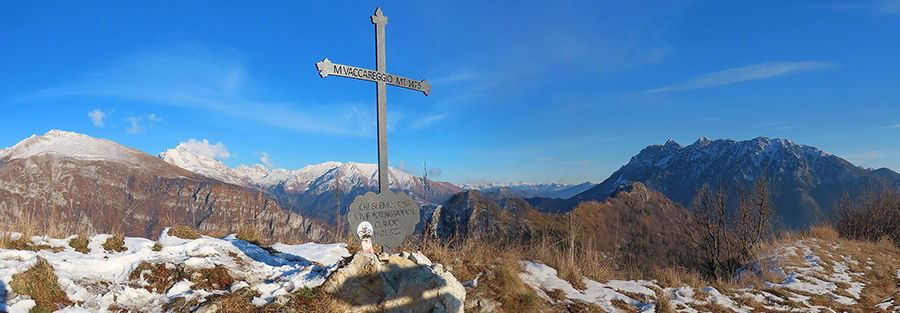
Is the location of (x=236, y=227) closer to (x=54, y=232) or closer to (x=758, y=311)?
(x=54, y=232)

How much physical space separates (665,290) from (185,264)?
28.7 ft

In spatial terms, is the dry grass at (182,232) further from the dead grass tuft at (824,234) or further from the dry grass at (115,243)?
the dead grass tuft at (824,234)

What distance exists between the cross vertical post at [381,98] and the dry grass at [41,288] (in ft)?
13.1

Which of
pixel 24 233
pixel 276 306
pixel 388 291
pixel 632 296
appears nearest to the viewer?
pixel 276 306

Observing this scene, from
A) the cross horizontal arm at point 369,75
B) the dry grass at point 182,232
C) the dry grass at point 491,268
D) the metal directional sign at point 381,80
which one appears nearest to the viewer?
the dry grass at point 491,268

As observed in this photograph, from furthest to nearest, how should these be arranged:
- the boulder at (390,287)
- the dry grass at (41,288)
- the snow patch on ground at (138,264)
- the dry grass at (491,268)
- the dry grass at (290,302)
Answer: the dry grass at (491,268) < the boulder at (390,287) < the dry grass at (290,302) < the snow patch on ground at (138,264) < the dry grass at (41,288)

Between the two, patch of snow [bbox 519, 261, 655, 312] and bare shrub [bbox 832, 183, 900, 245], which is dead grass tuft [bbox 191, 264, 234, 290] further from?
bare shrub [bbox 832, 183, 900, 245]

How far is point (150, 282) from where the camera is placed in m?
4.23

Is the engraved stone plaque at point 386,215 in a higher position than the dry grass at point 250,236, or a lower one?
higher

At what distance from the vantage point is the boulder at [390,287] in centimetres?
448

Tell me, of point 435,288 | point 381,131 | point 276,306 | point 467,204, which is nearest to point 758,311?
point 435,288

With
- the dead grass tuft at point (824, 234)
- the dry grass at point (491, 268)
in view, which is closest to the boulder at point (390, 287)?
the dry grass at point (491, 268)

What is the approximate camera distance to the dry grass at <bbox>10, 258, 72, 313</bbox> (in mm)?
3332

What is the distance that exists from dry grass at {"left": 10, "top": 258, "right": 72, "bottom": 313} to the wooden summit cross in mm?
3163
